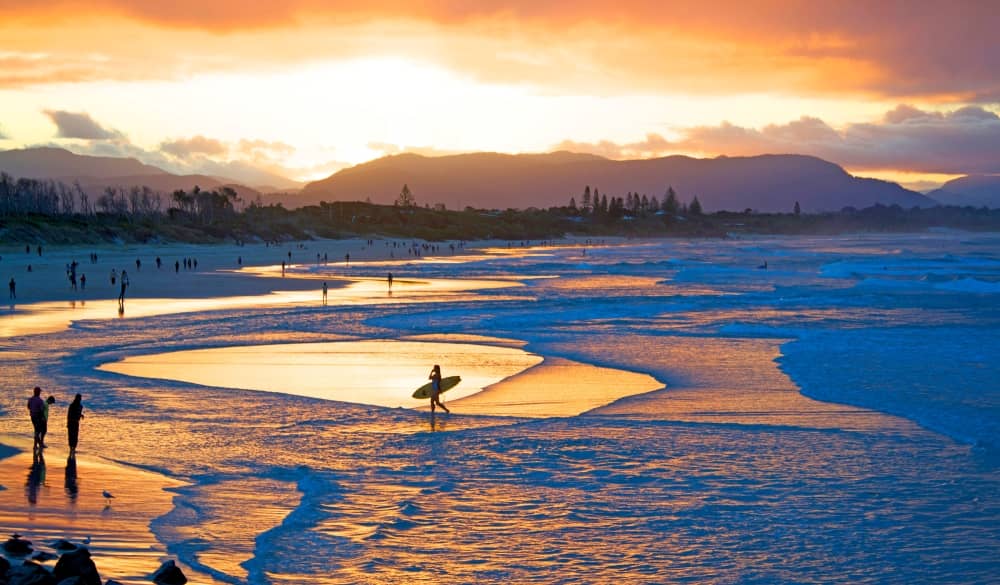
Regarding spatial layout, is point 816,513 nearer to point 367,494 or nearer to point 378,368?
point 367,494

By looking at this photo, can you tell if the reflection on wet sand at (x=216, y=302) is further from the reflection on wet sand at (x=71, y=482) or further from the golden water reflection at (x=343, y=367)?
the reflection on wet sand at (x=71, y=482)

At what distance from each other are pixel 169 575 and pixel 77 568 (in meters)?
0.99

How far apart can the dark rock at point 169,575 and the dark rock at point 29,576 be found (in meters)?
0.96

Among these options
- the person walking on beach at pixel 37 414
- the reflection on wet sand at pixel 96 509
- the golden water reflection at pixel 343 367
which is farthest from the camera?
the golden water reflection at pixel 343 367

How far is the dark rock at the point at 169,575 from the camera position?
8.22 meters

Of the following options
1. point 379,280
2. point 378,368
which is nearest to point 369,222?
point 379,280

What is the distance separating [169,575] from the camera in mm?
8258

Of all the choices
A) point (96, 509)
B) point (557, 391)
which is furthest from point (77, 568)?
point (557, 391)

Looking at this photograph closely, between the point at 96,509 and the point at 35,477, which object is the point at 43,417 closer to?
the point at 35,477

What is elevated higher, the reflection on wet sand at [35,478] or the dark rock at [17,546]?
the dark rock at [17,546]

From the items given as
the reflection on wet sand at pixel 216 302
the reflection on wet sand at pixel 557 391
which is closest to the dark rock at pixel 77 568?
the reflection on wet sand at pixel 557 391

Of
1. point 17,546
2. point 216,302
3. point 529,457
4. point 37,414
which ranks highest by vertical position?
point 37,414

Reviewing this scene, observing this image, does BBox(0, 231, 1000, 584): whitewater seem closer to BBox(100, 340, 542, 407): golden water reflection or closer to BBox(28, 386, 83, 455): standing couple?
BBox(100, 340, 542, 407): golden water reflection

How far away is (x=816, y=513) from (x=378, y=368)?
43.7 feet
